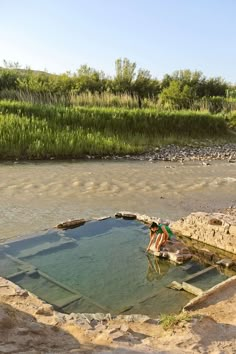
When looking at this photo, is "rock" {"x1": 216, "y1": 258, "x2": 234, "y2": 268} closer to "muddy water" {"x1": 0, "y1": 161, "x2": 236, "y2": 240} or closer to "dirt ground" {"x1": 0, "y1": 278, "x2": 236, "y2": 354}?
"dirt ground" {"x1": 0, "y1": 278, "x2": 236, "y2": 354}

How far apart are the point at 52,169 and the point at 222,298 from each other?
21.2 ft

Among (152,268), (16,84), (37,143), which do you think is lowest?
(152,268)

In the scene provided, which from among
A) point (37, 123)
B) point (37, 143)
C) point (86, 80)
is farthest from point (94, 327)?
point (86, 80)

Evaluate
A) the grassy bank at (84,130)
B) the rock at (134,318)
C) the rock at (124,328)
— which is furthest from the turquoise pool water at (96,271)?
the grassy bank at (84,130)

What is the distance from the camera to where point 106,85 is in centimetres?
2478

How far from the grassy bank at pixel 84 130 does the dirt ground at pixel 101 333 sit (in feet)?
26.2

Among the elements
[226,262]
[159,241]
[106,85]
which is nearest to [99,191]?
[159,241]

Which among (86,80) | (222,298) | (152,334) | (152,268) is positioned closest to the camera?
(152,334)

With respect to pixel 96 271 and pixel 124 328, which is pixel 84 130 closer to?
pixel 96 271

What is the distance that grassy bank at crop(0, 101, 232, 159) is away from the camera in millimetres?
11134

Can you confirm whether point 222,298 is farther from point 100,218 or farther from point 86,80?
point 86,80

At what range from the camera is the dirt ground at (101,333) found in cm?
266

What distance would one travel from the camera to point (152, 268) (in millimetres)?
4590

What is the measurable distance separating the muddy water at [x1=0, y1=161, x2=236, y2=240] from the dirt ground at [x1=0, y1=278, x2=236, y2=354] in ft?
7.24
